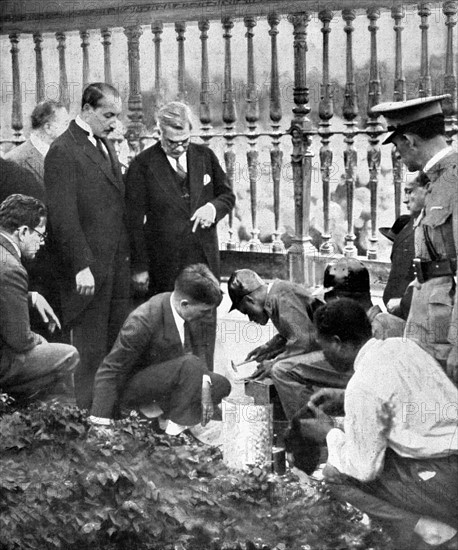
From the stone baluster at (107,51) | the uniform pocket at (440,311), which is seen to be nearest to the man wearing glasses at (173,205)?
the stone baluster at (107,51)

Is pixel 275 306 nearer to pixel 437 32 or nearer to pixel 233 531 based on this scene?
pixel 233 531

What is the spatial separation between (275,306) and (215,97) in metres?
1.18

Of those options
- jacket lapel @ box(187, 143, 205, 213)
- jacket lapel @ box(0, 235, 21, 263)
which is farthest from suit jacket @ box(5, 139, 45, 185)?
jacket lapel @ box(187, 143, 205, 213)

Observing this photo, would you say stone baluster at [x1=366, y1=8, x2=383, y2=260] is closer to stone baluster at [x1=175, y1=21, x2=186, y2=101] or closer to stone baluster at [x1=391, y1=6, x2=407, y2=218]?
stone baluster at [x1=391, y1=6, x2=407, y2=218]

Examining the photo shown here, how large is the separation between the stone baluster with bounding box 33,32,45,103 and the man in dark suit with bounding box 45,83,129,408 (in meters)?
0.29

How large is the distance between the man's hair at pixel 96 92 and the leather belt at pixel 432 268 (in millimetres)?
2020

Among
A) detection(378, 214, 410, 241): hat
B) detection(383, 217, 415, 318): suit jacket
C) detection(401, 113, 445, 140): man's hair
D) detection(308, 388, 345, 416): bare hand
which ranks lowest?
detection(308, 388, 345, 416): bare hand

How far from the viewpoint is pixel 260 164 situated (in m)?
6.29

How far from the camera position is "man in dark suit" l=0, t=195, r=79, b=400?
22.5 feet

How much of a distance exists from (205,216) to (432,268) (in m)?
1.36

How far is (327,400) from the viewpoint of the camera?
6027 millimetres

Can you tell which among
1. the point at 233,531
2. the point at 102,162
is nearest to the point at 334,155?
the point at 102,162

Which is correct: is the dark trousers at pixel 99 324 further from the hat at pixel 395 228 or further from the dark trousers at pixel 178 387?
the hat at pixel 395 228

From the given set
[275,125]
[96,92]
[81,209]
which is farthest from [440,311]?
[96,92]
